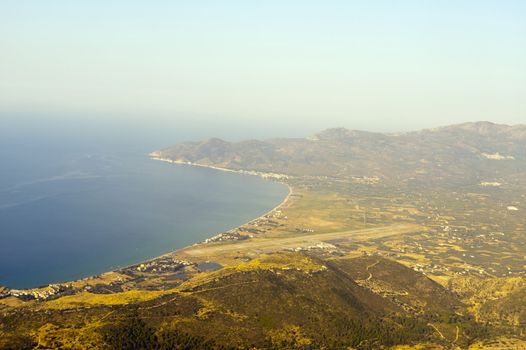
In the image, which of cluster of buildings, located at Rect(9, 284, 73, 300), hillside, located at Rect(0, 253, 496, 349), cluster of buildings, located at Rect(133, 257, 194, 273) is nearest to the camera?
hillside, located at Rect(0, 253, 496, 349)

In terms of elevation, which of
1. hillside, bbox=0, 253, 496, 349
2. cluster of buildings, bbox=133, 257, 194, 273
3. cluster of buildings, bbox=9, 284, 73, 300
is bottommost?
cluster of buildings, bbox=133, 257, 194, 273

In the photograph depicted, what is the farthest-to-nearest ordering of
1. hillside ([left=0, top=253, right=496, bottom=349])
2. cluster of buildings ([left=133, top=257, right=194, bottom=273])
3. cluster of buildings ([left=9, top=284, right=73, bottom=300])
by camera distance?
cluster of buildings ([left=133, top=257, right=194, bottom=273])
cluster of buildings ([left=9, top=284, right=73, bottom=300])
hillside ([left=0, top=253, right=496, bottom=349])

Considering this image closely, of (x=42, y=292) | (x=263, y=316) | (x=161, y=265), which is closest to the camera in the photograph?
(x=263, y=316)

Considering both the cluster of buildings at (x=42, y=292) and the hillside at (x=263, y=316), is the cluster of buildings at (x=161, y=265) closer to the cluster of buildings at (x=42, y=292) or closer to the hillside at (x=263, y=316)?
the cluster of buildings at (x=42, y=292)

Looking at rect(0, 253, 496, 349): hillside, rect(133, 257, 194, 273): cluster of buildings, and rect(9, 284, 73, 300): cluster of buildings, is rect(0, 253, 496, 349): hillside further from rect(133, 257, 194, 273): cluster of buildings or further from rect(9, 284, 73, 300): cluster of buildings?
rect(133, 257, 194, 273): cluster of buildings

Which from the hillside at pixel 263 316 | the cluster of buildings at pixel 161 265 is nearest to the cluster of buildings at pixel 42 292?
the hillside at pixel 263 316

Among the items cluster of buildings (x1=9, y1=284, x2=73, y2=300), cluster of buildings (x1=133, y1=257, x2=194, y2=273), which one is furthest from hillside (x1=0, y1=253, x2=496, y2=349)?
cluster of buildings (x1=133, y1=257, x2=194, y2=273)

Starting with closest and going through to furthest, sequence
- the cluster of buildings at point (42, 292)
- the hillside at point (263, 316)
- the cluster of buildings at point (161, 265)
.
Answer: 1. the hillside at point (263, 316)
2. the cluster of buildings at point (42, 292)
3. the cluster of buildings at point (161, 265)

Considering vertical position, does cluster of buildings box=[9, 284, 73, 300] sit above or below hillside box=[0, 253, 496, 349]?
below

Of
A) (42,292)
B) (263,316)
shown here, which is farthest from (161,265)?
(263,316)

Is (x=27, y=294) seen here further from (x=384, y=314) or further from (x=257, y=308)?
(x=384, y=314)

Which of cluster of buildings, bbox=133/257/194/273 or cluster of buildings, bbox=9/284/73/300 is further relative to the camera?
cluster of buildings, bbox=133/257/194/273

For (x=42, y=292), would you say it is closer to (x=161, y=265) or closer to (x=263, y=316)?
(x=161, y=265)
